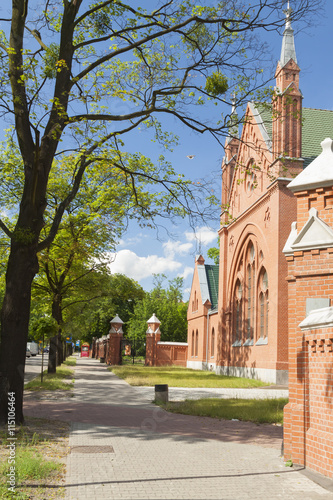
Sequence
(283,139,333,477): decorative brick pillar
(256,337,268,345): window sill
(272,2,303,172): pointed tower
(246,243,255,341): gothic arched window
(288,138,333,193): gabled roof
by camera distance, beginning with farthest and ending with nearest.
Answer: (246,243,255,341): gothic arched window → (256,337,268,345): window sill → (272,2,303,172): pointed tower → (288,138,333,193): gabled roof → (283,139,333,477): decorative brick pillar

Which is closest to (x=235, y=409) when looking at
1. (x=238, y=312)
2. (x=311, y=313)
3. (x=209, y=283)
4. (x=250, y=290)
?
(x=311, y=313)

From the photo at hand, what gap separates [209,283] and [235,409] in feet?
102

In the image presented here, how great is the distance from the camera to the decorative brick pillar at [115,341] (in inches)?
1553

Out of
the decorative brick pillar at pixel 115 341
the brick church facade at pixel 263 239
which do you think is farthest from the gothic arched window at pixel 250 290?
the decorative brick pillar at pixel 115 341

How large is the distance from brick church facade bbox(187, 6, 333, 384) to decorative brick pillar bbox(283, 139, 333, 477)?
10.1 meters

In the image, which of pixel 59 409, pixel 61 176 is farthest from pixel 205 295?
pixel 59 409

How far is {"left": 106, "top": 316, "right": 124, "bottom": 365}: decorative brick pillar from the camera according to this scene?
39.4 metres

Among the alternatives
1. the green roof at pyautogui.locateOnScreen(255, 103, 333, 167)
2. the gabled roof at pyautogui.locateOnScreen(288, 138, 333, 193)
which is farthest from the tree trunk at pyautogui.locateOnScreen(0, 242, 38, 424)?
the green roof at pyautogui.locateOnScreen(255, 103, 333, 167)

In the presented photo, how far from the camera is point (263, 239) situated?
25.4 metres

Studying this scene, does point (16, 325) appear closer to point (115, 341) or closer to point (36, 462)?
point (36, 462)

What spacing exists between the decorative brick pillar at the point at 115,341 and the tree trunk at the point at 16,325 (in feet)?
99.4

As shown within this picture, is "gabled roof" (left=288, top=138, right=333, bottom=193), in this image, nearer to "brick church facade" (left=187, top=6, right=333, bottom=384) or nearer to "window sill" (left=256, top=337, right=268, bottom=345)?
"brick church facade" (left=187, top=6, right=333, bottom=384)

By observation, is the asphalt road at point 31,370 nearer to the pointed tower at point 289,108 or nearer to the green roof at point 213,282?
the green roof at point 213,282

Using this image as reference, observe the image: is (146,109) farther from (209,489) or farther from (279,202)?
(279,202)
